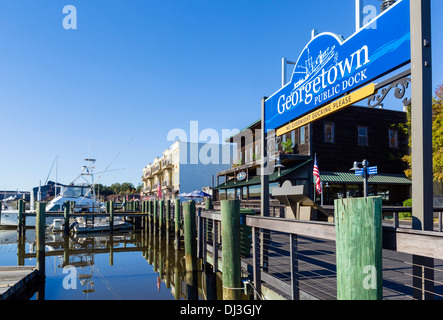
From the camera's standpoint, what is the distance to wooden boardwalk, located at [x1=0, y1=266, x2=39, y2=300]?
8.16 metres

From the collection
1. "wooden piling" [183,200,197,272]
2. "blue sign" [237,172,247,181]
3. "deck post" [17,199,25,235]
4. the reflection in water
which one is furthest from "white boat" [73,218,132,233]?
"wooden piling" [183,200,197,272]

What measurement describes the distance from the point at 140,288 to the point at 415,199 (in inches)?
379

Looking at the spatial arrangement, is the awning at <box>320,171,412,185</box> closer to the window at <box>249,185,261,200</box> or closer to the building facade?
the window at <box>249,185,261,200</box>

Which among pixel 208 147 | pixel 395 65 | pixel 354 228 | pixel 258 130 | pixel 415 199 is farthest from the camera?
pixel 208 147

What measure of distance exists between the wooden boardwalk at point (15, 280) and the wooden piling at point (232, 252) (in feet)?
17.3

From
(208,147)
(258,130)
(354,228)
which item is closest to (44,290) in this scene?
(354,228)

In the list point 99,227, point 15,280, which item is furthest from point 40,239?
point 99,227

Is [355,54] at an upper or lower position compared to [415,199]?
upper

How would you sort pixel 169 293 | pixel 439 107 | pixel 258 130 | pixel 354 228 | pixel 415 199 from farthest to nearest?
pixel 258 130, pixel 439 107, pixel 169 293, pixel 415 199, pixel 354 228

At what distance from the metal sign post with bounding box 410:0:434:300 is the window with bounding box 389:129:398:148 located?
897 inches

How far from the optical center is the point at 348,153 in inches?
922
